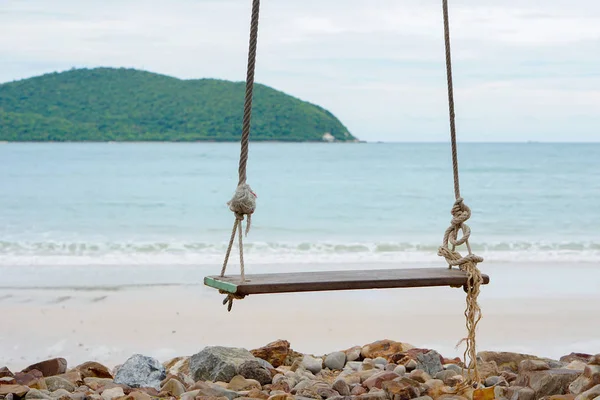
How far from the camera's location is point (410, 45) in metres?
32.0

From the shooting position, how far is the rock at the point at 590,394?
3135 millimetres

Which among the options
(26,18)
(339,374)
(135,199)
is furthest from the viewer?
(26,18)

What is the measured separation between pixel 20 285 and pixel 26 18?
25.6m

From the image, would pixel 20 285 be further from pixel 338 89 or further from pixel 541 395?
pixel 338 89

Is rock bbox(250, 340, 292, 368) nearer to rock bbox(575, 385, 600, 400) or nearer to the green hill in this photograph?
rock bbox(575, 385, 600, 400)

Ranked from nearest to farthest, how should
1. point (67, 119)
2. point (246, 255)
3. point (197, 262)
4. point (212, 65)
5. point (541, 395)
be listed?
point (541, 395)
point (197, 262)
point (246, 255)
point (212, 65)
point (67, 119)

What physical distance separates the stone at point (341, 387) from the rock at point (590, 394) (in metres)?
0.99

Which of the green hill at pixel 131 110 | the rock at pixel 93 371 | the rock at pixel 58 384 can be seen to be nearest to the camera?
the rock at pixel 58 384

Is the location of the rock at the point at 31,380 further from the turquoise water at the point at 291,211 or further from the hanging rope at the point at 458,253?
the turquoise water at the point at 291,211

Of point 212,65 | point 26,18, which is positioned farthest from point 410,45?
point 26,18

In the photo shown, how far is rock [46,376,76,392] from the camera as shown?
3713 millimetres

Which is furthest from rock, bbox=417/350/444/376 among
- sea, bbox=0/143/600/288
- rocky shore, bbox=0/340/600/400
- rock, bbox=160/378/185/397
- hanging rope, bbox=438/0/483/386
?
sea, bbox=0/143/600/288

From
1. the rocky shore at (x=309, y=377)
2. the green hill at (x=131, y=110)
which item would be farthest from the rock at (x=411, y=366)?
the green hill at (x=131, y=110)

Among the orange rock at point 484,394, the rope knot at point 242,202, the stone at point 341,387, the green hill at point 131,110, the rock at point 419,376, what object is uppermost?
the green hill at point 131,110
